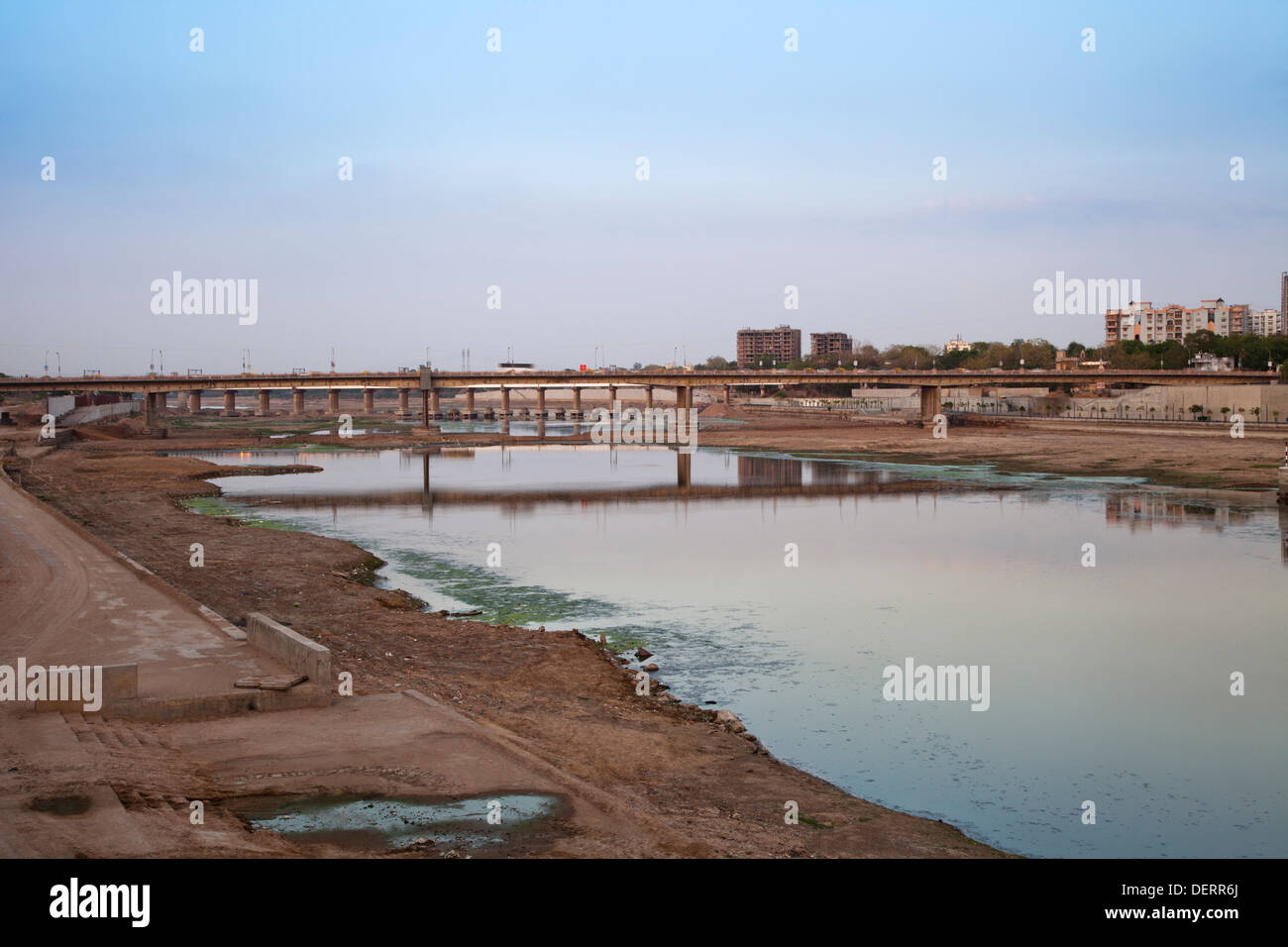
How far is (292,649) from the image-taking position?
16328mm

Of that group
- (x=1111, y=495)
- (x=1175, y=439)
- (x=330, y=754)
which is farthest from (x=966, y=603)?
(x=1175, y=439)

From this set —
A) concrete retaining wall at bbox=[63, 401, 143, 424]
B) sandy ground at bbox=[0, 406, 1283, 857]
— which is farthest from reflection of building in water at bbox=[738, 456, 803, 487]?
concrete retaining wall at bbox=[63, 401, 143, 424]

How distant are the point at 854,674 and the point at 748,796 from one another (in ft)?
25.3

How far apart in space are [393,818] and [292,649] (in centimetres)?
580

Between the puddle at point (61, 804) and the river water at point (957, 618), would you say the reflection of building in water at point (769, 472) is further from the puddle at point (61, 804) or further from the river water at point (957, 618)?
the puddle at point (61, 804)

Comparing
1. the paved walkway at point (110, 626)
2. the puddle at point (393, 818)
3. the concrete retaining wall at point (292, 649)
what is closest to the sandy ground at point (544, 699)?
the puddle at point (393, 818)

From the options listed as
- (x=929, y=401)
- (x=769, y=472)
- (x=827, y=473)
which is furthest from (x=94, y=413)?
(x=827, y=473)

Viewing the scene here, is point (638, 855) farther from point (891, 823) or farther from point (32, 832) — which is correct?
point (32, 832)

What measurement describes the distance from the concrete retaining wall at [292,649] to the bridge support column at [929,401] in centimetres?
11327

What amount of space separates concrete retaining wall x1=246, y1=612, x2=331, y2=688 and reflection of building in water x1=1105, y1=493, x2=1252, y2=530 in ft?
108

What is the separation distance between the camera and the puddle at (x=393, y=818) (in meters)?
10.7

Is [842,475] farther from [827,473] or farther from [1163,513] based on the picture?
[1163,513]
